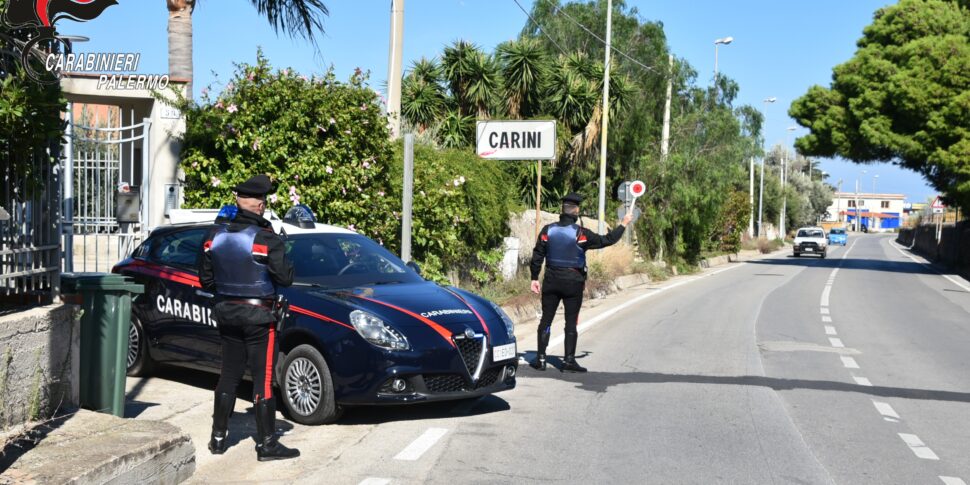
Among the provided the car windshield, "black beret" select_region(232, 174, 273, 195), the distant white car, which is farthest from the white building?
"black beret" select_region(232, 174, 273, 195)

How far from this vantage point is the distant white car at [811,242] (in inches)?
2003

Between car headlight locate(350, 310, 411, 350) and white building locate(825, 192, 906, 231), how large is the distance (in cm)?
17449

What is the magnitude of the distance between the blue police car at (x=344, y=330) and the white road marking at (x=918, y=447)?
3026 millimetres

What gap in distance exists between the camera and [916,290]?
1040 inches

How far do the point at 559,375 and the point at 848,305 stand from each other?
1253 centimetres

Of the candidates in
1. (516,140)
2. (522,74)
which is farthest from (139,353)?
(522,74)

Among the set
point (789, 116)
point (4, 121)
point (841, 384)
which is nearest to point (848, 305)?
point (841, 384)

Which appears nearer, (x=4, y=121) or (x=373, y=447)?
(x=4, y=121)

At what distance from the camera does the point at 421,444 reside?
6629 mm

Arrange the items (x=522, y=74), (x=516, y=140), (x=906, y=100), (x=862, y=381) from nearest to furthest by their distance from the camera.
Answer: (x=862, y=381), (x=516, y=140), (x=522, y=74), (x=906, y=100)

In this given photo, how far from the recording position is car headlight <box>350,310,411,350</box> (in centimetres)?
686

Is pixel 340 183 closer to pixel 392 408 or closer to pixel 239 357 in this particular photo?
pixel 392 408

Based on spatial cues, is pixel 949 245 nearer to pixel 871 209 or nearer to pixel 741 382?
pixel 741 382

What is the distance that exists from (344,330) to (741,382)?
182 inches
